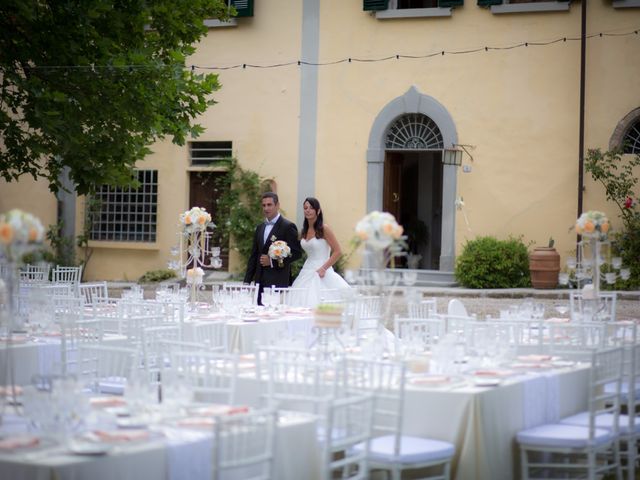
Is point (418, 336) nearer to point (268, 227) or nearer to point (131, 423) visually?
point (131, 423)

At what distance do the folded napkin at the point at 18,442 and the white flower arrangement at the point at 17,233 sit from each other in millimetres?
978

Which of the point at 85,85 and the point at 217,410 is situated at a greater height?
the point at 85,85

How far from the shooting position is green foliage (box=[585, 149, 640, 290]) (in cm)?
1688

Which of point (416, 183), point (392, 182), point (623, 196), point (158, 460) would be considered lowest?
point (158, 460)

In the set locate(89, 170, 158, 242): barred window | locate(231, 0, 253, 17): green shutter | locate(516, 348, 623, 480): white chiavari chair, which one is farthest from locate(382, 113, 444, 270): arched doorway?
locate(516, 348, 623, 480): white chiavari chair

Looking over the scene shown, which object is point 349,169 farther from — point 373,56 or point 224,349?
point 224,349

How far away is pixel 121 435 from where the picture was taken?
4.87 meters

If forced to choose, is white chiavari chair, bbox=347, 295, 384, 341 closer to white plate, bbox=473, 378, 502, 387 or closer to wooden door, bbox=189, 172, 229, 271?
white plate, bbox=473, 378, 502, 387

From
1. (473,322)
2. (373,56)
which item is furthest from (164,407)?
(373,56)

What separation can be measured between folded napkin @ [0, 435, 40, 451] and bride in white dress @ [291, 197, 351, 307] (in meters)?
6.84

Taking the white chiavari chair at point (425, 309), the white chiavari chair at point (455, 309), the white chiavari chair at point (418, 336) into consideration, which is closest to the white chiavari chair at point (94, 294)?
the white chiavari chair at point (425, 309)

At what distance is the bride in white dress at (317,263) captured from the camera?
11.7 metres

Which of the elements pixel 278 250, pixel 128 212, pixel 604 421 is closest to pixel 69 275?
pixel 128 212

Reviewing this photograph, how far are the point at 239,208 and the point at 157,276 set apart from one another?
1.97 m
